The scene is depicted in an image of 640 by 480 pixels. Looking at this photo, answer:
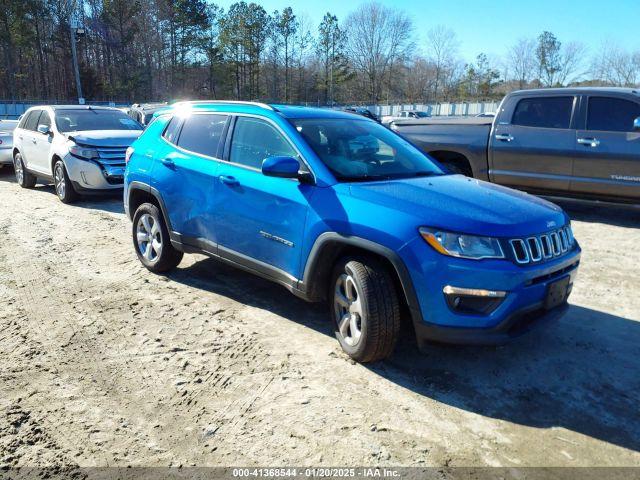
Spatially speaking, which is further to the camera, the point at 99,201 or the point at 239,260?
the point at 99,201

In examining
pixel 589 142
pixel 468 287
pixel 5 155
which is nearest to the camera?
pixel 468 287

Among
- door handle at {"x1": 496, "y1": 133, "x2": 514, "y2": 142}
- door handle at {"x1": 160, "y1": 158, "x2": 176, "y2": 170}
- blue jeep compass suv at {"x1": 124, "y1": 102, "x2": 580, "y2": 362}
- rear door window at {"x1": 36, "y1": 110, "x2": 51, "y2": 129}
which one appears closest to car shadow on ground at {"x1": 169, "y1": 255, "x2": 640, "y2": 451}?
blue jeep compass suv at {"x1": 124, "y1": 102, "x2": 580, "y2": 362}

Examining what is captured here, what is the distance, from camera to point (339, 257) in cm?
358

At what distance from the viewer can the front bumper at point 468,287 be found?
2.94 metres

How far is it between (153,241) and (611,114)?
645 centimetres

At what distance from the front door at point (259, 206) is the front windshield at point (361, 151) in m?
0.24

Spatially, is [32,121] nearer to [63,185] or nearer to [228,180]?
[63,185]

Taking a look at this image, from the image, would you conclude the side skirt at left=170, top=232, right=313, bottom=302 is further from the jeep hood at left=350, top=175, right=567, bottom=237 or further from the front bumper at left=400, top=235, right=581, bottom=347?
the front bumper at left=400, top=235, right=581, bottom=347

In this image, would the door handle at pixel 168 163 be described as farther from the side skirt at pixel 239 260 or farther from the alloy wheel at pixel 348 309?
the alloy wheel at pixel 348 309

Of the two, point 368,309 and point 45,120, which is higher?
point 45,120

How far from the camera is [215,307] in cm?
446

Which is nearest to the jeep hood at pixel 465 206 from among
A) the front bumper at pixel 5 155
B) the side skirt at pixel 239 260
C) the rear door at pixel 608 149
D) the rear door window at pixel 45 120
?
the side skirt at pixel 239 260

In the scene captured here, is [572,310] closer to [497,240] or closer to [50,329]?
[497,240]

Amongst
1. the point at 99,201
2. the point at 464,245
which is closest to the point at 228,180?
the point at 464,245
